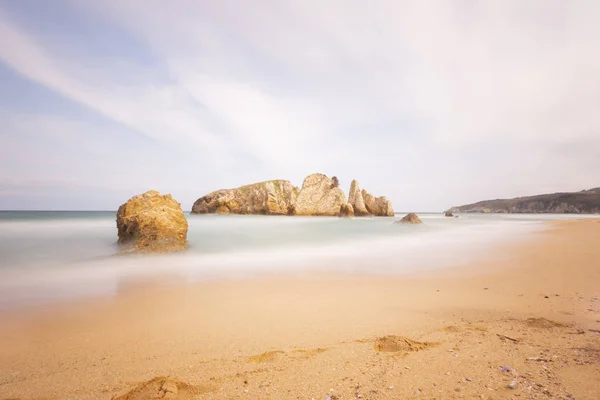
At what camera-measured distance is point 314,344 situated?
11.6 ft

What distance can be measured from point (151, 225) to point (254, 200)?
64.2m

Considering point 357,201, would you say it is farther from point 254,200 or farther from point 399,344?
point 399,344

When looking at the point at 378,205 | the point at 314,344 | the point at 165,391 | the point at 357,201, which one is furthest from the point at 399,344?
the point at 378,205

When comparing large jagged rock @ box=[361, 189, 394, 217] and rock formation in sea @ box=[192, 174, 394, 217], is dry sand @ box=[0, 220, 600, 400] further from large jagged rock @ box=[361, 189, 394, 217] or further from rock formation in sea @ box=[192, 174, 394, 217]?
large jagged rock @ box=[361, 189, 394, 217]

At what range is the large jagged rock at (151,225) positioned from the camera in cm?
1167

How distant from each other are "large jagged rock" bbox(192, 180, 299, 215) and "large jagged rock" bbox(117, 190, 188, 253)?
59.3 metres

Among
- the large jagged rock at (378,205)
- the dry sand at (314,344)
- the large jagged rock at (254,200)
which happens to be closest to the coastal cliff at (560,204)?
the large jagged rock at (378,205)

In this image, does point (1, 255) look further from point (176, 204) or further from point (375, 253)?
point (375, 253)

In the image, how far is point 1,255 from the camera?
1183 centimetres

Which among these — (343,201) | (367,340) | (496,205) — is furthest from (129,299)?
(496,205)

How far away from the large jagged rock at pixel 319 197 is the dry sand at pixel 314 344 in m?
62.4

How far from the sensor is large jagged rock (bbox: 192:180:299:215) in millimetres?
73625

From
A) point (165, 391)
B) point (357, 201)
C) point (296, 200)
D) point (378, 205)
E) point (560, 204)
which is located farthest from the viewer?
point (560, 204)

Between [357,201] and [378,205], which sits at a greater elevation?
[357,201]
